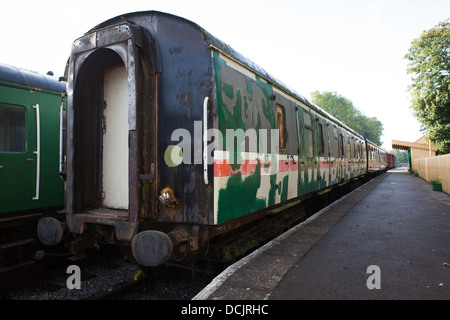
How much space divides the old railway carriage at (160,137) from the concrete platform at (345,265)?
0.65m

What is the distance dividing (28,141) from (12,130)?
27cm

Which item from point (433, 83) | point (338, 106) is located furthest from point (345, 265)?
point (338, 106)

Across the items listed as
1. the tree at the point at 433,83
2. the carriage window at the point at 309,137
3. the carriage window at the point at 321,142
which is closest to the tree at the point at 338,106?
the tree at the point at 433,83

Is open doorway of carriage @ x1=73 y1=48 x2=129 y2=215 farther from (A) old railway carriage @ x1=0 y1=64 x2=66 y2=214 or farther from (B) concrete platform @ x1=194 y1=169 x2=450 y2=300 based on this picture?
(B) concrete platform @ x1=194 y1=169 x2=450 y2=300

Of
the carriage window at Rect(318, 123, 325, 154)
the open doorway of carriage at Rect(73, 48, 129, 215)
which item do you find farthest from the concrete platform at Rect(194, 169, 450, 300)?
the carriage window at Rect(318, 123, 325, 154)

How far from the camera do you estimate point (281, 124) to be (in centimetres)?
557

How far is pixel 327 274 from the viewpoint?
3.49 meters

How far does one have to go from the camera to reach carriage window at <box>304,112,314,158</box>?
7030 millimetres

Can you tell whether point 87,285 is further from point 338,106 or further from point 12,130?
point 338,106

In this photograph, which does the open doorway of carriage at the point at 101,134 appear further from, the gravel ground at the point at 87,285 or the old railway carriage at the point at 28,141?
the gravel ground at the point at 87,285

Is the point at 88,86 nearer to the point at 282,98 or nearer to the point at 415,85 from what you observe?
the point at 282,98

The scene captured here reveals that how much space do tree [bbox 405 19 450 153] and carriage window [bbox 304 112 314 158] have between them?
18729 mm
